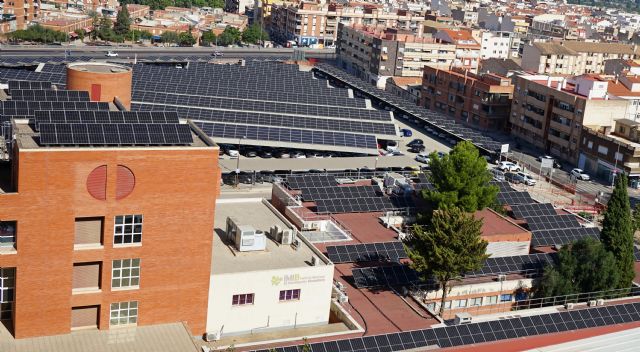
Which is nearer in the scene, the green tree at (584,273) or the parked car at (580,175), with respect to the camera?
the green tree at (584,273)

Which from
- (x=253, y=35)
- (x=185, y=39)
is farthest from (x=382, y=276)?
(x=253, y=35)

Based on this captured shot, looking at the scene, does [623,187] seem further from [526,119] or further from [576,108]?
[526,119]

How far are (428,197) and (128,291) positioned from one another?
2254cm

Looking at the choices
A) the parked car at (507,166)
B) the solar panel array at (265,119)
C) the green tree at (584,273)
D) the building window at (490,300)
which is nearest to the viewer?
the green tree at (584,273)

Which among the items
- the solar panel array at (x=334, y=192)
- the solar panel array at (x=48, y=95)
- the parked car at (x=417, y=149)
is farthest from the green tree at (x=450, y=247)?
the parked car at (x=417, y=149)

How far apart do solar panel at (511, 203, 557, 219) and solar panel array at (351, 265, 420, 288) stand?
12705 millimetres

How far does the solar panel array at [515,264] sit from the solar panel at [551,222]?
443 centimetres

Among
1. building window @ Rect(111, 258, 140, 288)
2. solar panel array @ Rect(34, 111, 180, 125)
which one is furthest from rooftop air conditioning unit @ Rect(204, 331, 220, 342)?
solar panel array @ Rect(34, 111, 180, 125)

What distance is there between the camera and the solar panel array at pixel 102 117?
86.5 ft

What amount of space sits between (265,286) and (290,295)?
1.22 metres

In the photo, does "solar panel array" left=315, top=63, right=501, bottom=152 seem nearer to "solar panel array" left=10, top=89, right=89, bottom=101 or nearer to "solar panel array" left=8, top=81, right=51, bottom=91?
"solar panel array" left=8, top=81, right=51, bottom=91

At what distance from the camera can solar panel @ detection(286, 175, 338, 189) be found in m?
45.8

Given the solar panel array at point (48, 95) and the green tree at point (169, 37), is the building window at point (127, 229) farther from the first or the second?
the green tree at point (169, 37)

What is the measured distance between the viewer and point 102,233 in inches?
990
